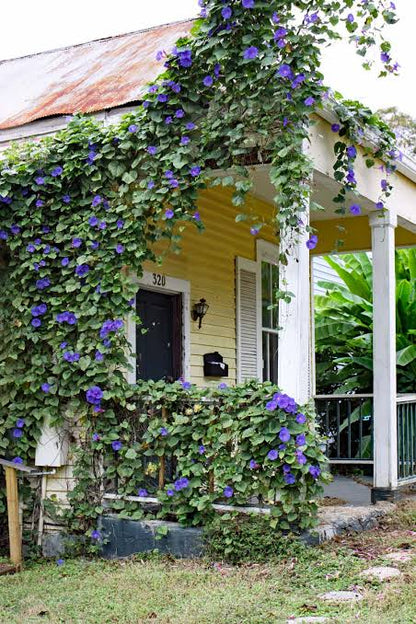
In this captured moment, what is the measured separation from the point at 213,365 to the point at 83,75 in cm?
337

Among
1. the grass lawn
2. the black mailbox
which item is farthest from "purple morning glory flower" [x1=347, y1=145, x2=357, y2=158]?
the grass lawn

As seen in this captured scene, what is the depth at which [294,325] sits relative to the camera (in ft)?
21.4

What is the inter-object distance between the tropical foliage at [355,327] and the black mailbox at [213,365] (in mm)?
3152

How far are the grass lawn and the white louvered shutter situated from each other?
11.4 ft

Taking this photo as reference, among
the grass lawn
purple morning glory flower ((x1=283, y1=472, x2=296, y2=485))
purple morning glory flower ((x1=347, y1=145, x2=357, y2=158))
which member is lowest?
the grass lawn

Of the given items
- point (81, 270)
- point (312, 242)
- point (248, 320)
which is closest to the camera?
point (312, 242)

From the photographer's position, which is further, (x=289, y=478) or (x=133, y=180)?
(x=133, y=180)

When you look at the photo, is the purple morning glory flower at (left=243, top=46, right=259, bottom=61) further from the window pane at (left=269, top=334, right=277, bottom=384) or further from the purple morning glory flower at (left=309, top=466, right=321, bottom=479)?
the window pane at (left=269, top=334, right=277, bottom=384)

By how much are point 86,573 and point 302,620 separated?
2152mm

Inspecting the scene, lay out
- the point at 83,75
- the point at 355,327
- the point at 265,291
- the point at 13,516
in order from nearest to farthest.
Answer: the point at 13,516 → the point at 83,75 → the point at 265,291 → the point at 355,327

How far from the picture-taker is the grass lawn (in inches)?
196

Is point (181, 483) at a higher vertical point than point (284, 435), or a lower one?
lower

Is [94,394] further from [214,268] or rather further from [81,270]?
[214,268]

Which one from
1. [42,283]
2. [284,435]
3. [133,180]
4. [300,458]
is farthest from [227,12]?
[300,458]
